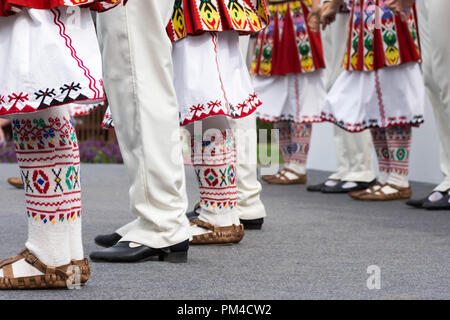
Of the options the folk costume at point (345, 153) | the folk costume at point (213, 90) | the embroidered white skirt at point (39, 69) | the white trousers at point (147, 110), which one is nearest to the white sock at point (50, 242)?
the embroidered white skirt at point (39, 69)

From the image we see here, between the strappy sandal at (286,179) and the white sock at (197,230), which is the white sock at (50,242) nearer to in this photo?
the white sock at (197,230)

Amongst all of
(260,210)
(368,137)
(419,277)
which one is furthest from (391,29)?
(419,277)

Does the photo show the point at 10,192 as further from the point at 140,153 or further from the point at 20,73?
the point at 20,73

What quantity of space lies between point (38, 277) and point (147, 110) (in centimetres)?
53

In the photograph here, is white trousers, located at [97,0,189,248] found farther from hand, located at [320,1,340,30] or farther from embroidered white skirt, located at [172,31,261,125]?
hand, located at [320,1,340,30]

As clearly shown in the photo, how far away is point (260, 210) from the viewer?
8.45 feet

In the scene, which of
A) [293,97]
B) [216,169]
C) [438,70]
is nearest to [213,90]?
[216,169]

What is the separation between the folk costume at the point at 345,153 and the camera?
400 cm

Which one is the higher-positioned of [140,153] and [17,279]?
[140,153]

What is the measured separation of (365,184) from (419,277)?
2279mm

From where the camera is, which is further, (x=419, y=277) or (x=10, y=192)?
(x=10, y=192)

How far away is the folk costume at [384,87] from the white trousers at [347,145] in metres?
0.39

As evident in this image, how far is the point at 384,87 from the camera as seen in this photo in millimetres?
3482

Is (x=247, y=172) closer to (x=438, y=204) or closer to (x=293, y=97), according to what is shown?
(x=438, y=204)
